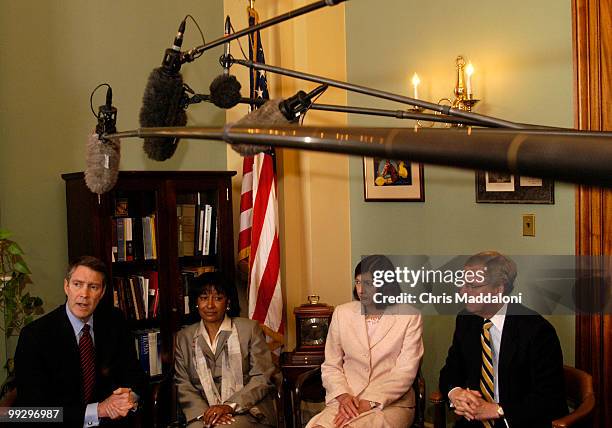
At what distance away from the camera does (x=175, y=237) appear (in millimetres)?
4023

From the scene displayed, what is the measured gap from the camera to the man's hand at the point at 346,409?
3.54m

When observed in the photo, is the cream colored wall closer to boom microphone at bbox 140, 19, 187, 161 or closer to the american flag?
the american flag

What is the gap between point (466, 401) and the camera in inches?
126

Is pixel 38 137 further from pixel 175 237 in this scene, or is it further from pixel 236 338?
pixel 236 338

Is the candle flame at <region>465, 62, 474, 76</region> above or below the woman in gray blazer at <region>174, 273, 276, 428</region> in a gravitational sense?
above

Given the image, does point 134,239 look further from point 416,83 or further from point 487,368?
point 487,368

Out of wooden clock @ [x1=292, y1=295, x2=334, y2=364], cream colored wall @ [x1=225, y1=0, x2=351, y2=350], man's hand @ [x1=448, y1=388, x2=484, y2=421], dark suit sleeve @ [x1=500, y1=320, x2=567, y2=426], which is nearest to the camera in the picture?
dark suit sleeve @ [x1=500, y1=320, x2=567, y2=426]

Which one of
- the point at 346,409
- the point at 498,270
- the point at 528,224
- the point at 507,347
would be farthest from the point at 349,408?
the point at 528,224

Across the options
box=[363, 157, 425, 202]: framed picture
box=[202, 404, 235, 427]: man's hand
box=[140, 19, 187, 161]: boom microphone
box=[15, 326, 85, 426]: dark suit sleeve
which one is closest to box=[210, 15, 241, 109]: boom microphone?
box=[140, 19, 187, 161]: boom microphone

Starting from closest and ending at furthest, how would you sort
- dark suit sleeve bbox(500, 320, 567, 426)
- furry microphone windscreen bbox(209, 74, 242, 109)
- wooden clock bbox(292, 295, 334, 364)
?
furry microphone windscreen bbox(209, 74, 242, 109)
dark suit sleeve bbox(500, 320, 567, 426)
wooden clock bbox(292, 295, 334, 364)

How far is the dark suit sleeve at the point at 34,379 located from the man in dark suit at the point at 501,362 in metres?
1.69

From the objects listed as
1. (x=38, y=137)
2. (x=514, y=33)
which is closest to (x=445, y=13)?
(x=514, y=33)

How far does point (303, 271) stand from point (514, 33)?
206cm

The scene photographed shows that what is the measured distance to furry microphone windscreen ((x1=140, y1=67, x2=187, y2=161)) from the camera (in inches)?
54.5
